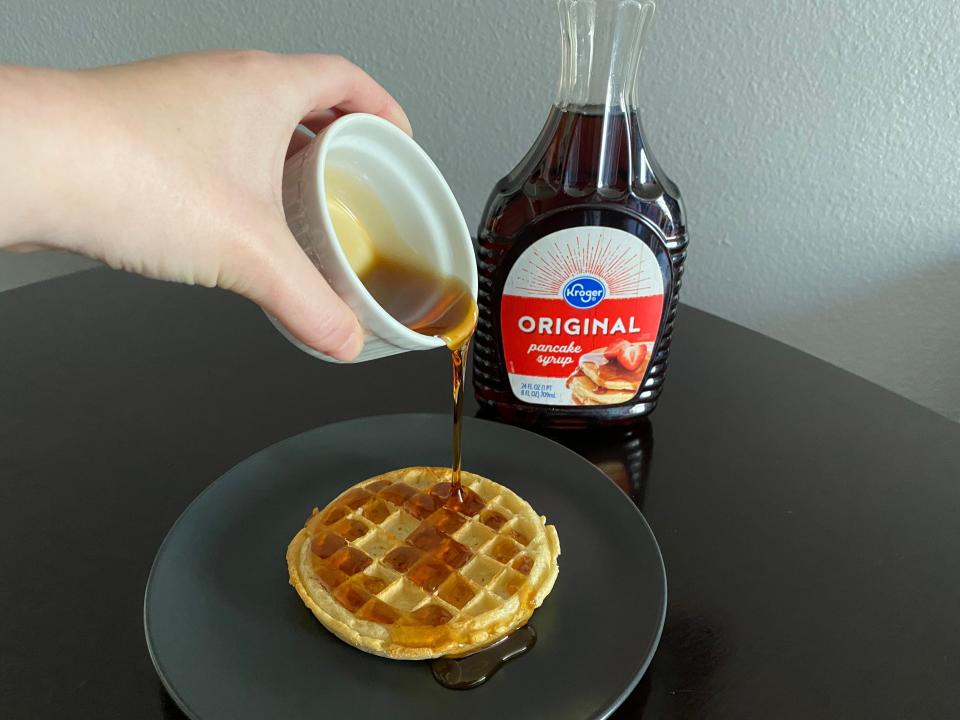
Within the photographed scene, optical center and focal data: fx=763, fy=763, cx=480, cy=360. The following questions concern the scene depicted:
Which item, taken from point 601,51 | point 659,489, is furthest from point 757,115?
point 659,489

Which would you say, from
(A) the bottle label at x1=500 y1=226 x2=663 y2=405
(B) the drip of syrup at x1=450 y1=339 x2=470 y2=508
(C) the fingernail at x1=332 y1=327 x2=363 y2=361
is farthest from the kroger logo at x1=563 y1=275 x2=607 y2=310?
(C) the fingernail at x1=332 y1=327 x2=363 y2=361

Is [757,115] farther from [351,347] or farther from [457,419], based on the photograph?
[351,347]

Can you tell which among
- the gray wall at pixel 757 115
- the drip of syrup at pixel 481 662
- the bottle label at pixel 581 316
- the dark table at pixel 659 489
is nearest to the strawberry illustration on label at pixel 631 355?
the bottle label at pixel 581 316

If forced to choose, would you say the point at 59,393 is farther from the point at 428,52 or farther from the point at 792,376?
the point at 792,376

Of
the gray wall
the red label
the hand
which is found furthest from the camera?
the gray wall

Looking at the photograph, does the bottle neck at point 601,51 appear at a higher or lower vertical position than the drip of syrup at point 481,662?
higher

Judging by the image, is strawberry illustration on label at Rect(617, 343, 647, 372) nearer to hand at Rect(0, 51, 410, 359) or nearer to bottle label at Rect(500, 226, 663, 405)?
bottle label at Rect(500, 226, 663, 405)

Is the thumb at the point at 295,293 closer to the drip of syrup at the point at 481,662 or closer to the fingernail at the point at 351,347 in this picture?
the fingernail at the point at 351,347
